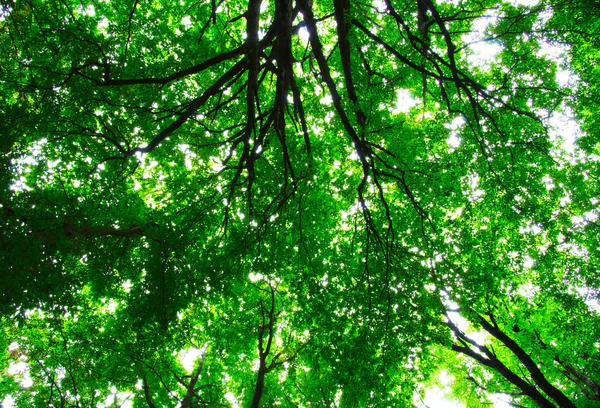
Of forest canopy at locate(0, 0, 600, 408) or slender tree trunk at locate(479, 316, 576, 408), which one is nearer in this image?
forest canopy at locate(0, 0, 600, 408)

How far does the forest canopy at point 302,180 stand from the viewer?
4484 mm

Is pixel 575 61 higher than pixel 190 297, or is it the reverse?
pixel 575 61

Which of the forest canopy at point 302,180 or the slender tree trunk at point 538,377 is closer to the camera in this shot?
the forest canopy at point 302,180

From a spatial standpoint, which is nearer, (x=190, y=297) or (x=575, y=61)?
(x=190, y=297)

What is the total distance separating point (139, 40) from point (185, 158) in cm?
225

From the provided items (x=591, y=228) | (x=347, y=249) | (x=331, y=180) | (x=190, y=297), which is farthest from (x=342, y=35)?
(x=591, y=228)

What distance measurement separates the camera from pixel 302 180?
547 cm

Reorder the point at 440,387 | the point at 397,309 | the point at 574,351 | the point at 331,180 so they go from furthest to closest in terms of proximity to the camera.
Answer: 1. the point at 440,387
2. the point at 574,351
3. the point at 331,180
4. the point at 397,309

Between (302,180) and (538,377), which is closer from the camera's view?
(302,180)

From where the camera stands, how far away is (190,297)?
5.75m

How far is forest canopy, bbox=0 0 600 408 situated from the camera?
448cm

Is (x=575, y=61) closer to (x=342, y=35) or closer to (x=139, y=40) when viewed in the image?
(x=342, y=35)

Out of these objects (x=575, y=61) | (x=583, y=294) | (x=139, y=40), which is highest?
(x=575, y=61)

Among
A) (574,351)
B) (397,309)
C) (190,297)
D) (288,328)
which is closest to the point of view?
(397,309)
